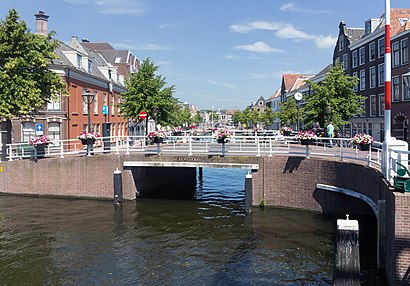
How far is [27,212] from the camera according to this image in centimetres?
1791

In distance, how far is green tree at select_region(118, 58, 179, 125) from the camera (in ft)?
105

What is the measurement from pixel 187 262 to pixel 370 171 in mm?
6871

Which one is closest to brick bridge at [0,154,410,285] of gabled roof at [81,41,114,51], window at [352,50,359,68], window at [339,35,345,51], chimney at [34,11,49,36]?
chimney at [34,11,49,36]

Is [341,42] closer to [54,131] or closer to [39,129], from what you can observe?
[54,131]

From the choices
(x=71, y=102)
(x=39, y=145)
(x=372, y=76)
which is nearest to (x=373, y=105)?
(x=372, y=76)

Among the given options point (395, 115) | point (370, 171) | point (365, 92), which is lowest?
point (370, 171)

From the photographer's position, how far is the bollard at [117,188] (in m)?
19.4

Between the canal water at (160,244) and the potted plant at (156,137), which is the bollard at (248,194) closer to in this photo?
the canal water at (160,244)

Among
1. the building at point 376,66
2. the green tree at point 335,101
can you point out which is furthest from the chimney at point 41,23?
the building at point 376,66

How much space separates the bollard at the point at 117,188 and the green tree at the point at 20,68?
308 inches

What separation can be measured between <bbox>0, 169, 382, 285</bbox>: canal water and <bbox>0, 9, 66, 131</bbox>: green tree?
6.28m

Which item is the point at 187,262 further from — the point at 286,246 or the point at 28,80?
the point at 28,80

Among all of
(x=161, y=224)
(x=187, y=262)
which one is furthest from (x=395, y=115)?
(x=187, y=262)

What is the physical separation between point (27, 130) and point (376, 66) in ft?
107
